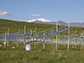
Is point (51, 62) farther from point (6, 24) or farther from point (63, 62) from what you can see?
point (6, 24)

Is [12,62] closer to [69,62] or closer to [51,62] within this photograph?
[51,62]

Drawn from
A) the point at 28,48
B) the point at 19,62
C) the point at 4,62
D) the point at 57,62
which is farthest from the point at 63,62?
the point at 28,48

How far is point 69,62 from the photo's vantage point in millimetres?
8289

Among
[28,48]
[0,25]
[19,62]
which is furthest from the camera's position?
[0,25]

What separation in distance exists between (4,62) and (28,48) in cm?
792

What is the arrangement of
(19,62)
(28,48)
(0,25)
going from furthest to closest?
(0,25), (28,48), (19,62)

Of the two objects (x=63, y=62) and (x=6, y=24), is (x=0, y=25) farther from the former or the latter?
(x=63, y=62)

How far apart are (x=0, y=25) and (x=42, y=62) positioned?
423 feet

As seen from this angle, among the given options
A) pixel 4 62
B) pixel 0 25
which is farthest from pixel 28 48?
pixel 0 25

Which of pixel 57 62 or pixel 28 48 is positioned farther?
pixel 28 48

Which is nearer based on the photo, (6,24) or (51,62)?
(51,62)

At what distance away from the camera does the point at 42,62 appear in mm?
8055

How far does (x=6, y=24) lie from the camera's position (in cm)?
13925

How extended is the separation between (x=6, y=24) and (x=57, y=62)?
134527 mm
